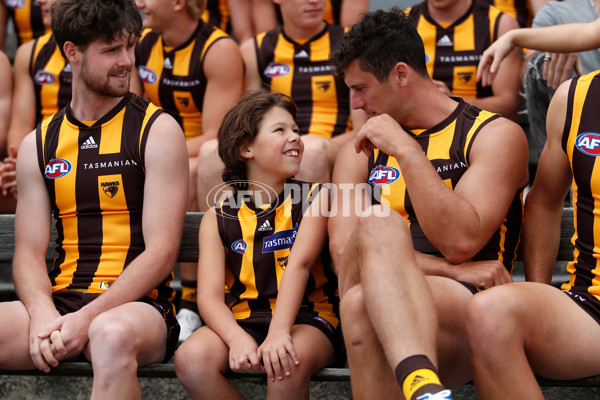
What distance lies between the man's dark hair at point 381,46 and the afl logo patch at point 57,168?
1.03m

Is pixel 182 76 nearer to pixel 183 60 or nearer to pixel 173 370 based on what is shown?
pixel 183 60

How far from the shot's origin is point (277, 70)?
3939 millimetres

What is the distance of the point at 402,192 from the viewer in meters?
2.63

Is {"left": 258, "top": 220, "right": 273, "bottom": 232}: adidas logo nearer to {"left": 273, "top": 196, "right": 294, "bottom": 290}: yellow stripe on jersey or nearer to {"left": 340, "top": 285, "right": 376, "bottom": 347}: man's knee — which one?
{"left": 273, "top": 196, "right": 294, "bottom": 290}: yellow stripe on jersey

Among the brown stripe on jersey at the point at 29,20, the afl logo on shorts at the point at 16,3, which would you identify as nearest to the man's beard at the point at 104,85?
the brown stripe on jersey at the point at 29,20

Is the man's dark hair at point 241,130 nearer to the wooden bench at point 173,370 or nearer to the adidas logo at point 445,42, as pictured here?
the wooden bench at point 173,370

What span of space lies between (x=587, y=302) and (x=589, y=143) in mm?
493

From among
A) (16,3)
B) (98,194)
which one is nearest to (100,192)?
(98,194)

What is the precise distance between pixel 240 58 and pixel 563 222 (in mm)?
1801

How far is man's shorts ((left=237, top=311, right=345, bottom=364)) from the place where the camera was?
2.58 metres

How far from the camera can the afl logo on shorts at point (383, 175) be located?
2674mm

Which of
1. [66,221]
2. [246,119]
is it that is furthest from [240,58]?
[66,221]

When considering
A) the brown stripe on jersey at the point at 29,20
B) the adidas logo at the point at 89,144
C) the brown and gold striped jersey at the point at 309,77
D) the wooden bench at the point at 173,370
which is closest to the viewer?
the wooden bench at the point at 173,370

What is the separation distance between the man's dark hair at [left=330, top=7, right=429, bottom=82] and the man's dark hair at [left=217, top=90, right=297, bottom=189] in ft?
1.02
